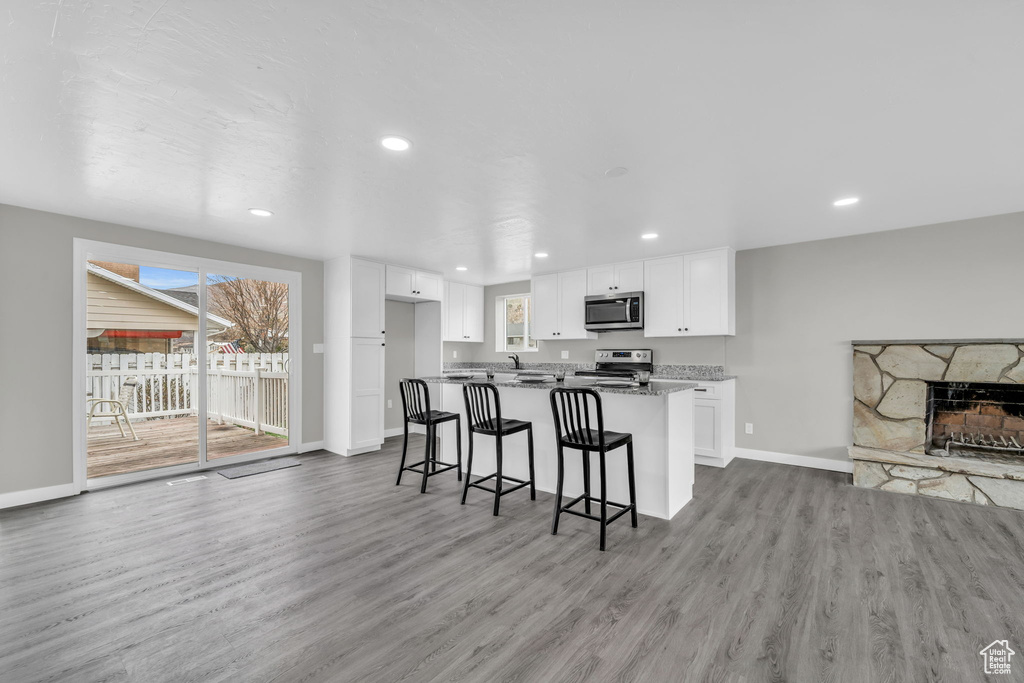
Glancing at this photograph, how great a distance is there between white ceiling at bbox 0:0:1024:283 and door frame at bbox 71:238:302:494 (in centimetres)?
55

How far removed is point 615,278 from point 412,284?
274 cm

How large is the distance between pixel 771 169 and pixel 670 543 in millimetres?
2508

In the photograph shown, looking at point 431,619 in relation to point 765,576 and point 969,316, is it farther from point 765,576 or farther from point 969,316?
point 969,316

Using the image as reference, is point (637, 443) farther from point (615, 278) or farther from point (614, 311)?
point (615, 278)

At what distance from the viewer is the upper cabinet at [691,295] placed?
15.7ft

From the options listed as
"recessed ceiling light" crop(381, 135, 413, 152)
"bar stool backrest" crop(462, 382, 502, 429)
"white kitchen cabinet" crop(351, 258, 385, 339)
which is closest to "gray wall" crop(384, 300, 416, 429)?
"white kitchen cabinet" crop(351, 258, 385, 339)

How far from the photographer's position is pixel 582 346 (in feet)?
20.7

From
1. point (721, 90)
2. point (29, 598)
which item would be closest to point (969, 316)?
point (721, 90)

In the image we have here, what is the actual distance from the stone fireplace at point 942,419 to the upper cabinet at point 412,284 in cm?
507

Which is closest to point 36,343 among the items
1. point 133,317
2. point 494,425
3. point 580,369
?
point 133,317

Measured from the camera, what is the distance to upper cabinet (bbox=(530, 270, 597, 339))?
595 centimetres

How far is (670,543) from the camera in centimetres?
280

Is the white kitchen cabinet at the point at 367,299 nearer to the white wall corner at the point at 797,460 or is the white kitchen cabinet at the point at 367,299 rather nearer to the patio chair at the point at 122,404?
the patio chair at the point at 122,404

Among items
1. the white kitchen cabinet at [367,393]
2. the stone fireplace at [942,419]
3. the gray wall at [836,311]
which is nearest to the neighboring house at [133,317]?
the white kitchen cabinet at [367,393]
